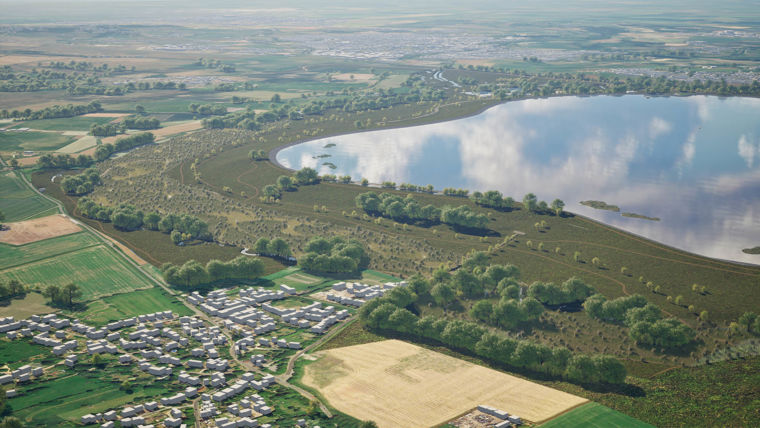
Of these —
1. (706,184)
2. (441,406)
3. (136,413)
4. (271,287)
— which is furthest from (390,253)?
(706,184)

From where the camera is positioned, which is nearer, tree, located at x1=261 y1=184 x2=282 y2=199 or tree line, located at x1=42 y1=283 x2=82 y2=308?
tree line, located at x1=42 y1=283 x2=82 y2=308

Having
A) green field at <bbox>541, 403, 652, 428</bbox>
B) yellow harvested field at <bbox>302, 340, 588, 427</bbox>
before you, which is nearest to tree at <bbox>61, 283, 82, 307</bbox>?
yellow harvested field at <bbox>302, 340, 588, 427</bbox>

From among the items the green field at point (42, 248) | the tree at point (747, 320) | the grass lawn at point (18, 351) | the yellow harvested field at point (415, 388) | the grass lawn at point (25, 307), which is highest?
the green field at point (42, 248)

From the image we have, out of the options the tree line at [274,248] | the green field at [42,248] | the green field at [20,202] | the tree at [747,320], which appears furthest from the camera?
the green field at [20,202]

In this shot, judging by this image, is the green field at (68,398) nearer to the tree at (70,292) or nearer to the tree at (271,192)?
the tree at (70,292)


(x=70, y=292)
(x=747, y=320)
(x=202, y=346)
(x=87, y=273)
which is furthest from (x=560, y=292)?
(x=87, y=273)

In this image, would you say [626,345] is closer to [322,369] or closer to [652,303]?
[652,303]

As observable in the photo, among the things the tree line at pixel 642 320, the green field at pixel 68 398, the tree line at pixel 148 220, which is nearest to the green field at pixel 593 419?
the tree line at pixel 642 320

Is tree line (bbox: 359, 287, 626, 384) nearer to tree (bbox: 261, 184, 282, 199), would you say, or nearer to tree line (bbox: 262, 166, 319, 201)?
tree (bbox: 261, 184, 282, 199)
